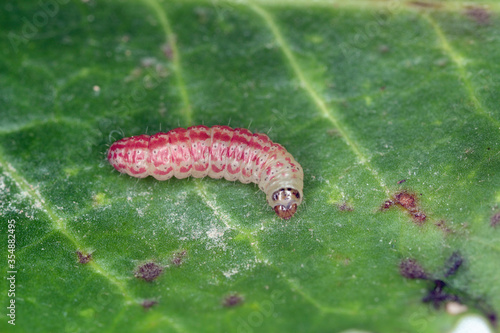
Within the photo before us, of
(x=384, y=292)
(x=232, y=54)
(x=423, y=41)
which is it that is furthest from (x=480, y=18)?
(x=384, y=292)

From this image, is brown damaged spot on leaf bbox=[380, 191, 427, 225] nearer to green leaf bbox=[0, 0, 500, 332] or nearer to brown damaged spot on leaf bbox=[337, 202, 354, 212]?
green leaf bbox=[0, 0, 500, 332]

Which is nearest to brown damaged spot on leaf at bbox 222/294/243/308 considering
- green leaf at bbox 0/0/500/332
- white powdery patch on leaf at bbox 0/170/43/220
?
green leaf at bbox 0/0/500/332

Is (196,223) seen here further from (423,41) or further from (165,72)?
(423,41)

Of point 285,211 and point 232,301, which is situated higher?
point 285,211

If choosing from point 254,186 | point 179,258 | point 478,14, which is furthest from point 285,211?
point 478,14

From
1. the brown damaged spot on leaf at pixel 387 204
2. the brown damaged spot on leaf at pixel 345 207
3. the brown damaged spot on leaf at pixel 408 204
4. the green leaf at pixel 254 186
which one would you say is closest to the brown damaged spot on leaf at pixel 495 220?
the green leaf at pixel 254 186

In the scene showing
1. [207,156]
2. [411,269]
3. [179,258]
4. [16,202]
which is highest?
[207,156]

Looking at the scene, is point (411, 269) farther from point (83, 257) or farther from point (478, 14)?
point (478, 14)
